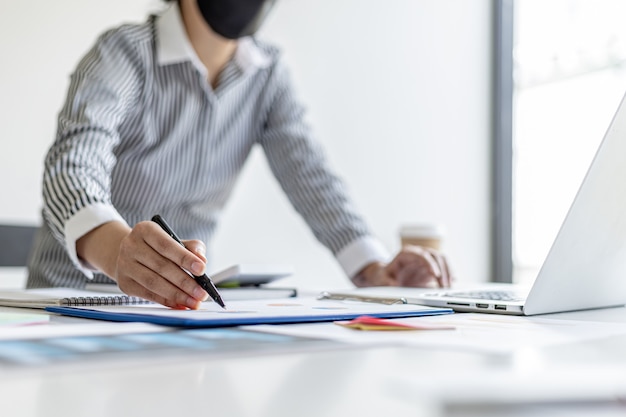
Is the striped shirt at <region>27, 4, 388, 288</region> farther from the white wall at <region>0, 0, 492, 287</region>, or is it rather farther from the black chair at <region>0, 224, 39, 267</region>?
the white wall at <region>0, 0, 492, 287</region>

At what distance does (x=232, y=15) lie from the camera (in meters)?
1.34

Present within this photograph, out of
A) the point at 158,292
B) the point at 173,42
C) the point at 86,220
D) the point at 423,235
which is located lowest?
the point at 158,292

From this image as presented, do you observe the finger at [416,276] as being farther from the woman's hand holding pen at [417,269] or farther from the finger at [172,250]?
the finger at [172,250]

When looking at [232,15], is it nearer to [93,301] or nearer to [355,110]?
[93,301]

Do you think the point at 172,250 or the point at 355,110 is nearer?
the point at 172,250

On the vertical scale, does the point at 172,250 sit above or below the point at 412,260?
below

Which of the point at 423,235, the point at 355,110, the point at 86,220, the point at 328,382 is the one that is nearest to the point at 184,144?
the point at 86,220

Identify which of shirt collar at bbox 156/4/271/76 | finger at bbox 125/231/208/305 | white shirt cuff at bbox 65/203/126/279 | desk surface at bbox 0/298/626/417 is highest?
shirt collar at bbox 156/4/271/76

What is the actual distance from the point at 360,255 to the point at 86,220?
60 cm

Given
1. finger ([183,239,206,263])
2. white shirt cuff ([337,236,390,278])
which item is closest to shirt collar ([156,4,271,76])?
white shirt cuff ([337,236,390,278])

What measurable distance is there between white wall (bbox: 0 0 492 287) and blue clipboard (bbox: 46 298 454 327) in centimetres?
132

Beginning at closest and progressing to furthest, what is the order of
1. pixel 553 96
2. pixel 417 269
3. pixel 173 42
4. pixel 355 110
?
pixel 417 269
pixel 173 42
pixel 355 110
pixel 553 96

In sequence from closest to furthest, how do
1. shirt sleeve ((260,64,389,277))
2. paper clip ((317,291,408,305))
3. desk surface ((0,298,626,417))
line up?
desk surface ((0,298,626,417)) → paper clip ((317,291,408,305)) → shirt sleeve ((260,64,389,277))

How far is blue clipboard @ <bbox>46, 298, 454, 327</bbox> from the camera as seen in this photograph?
570 millimetres
